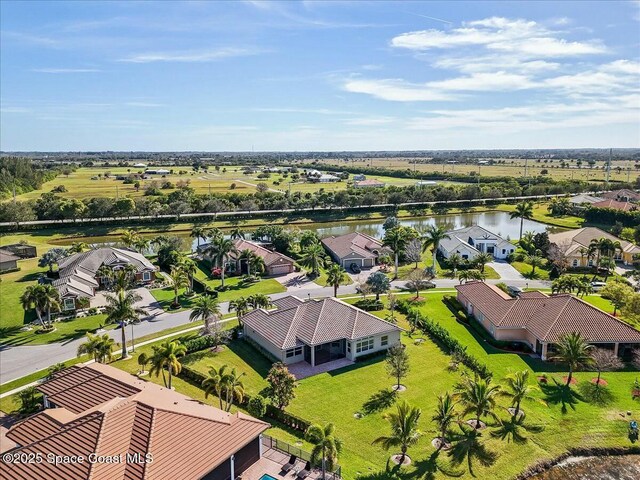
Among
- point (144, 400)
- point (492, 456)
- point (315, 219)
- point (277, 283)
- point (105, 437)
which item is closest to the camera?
point (105, 437)

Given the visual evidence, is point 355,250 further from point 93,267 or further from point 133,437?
point 133,437

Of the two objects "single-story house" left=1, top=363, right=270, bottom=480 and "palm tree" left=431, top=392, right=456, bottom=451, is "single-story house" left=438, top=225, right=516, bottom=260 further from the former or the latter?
"single-story house" left=1, top=363, right=270, bottom=480

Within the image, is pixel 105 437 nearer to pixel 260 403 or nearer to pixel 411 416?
pixel 260 403

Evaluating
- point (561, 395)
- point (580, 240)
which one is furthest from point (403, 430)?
point (580, 240)

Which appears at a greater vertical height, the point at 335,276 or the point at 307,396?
the point at 335,276

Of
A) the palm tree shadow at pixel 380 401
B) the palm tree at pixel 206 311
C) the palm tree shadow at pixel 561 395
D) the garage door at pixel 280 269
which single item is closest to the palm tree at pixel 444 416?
the palm tree shadow at pixel 380 401

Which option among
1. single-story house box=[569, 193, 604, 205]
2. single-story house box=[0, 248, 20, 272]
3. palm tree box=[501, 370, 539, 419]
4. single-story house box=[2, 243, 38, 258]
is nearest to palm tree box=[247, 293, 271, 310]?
palm tree box=[501, 370, 539, 419]

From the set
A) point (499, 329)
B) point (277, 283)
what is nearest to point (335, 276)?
point (277, 283)
